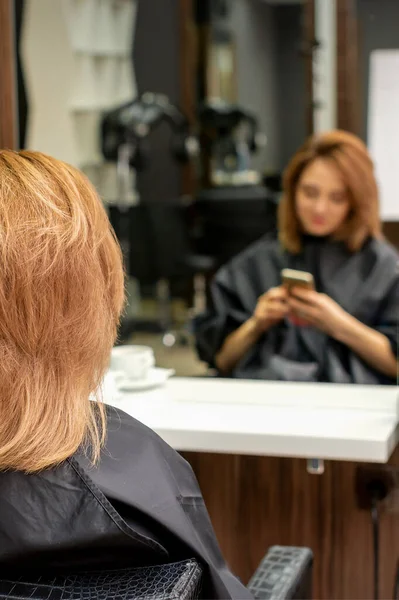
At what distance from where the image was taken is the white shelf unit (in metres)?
4.02

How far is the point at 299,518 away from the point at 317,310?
2.16ft

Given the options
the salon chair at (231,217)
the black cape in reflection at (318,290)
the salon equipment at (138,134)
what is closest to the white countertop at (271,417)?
the black cape in reflection at (318,290)

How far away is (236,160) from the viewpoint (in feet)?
17.5

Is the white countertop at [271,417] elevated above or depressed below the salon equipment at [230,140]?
below

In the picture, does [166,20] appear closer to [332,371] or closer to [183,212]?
[183,212]

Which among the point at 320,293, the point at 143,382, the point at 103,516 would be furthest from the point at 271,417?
the point at 103,516

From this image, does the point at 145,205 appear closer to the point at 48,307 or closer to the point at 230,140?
the point at 230,140

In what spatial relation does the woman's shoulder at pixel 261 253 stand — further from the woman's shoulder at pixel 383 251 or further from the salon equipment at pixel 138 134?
the salon equipment at pixel 138 134

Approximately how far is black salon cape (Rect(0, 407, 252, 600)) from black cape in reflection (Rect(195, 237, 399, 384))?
130cm

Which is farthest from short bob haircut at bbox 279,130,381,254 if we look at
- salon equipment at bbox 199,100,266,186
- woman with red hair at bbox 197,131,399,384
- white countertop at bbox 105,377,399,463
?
salon equipment at bbox 199,100,266,186

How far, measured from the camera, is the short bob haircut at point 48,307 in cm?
96

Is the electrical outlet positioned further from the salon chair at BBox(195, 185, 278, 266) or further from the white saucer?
the salon chair at BBox(195, 185, 278, 266)

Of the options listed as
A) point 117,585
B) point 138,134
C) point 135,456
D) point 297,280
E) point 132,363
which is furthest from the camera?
point 138,134

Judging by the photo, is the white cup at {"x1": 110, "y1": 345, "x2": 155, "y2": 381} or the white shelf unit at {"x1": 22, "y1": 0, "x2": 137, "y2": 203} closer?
the white cup at {"x1": 110, "y1": 345, "x2": 155, "y2": 381}
